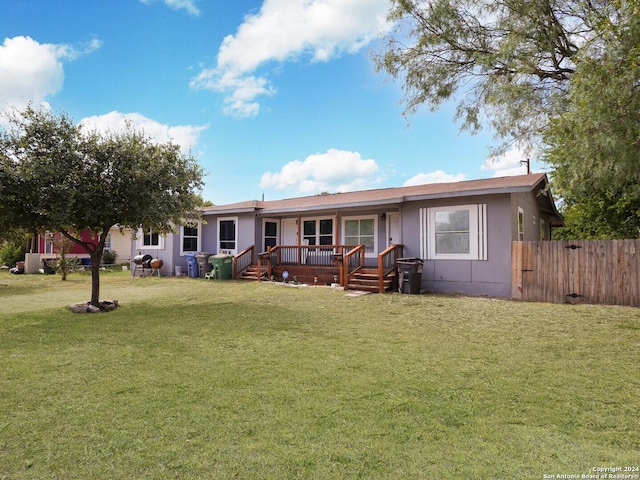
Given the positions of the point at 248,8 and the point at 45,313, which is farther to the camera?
the point at 248,8

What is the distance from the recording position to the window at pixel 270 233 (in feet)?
49.2

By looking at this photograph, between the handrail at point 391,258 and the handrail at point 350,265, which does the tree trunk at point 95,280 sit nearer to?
the handrail at point 350,265

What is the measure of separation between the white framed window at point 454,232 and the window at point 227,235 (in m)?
7.43

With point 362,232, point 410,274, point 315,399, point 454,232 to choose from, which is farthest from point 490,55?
point 362,232

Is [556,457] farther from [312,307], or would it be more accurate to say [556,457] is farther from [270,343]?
[312,307]

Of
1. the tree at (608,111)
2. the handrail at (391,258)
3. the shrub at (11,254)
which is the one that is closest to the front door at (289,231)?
the handrail at (391,258)

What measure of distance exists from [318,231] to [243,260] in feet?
9.73

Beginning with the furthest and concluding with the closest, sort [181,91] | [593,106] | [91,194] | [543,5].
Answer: [181,91] < [91,194] < [543,5] < [593,106]

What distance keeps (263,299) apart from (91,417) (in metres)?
6.22

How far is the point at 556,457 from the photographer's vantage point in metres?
2.20

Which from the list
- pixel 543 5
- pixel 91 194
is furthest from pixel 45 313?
pixel 543 5

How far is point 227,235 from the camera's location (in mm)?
15289

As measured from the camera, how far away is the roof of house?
966cm

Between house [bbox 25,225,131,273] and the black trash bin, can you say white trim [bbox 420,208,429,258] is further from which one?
house [bbox 25,225,131,273]
